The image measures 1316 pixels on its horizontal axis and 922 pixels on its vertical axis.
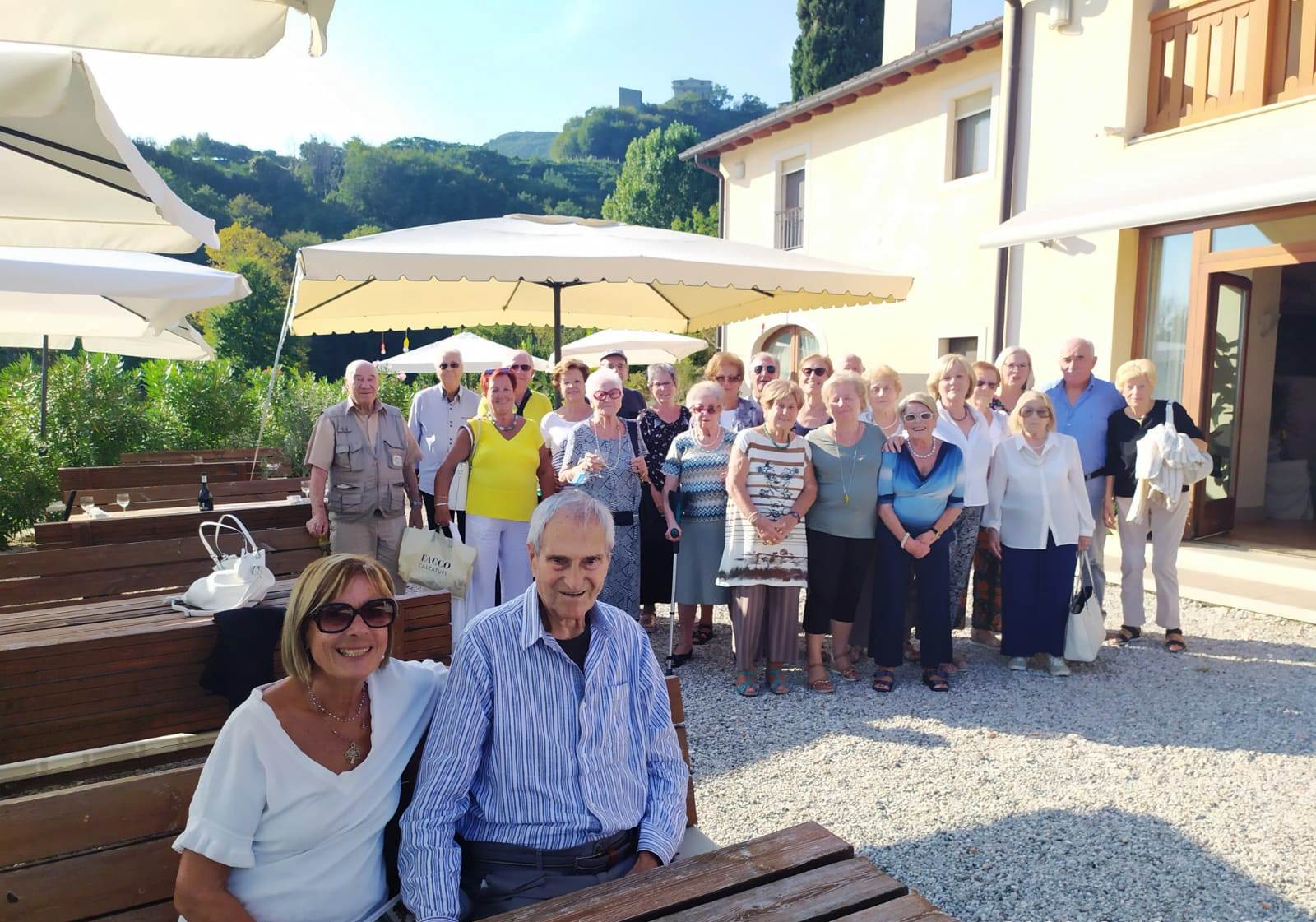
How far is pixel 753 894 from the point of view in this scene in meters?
1.74

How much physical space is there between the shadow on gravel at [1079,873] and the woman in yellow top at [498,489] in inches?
102

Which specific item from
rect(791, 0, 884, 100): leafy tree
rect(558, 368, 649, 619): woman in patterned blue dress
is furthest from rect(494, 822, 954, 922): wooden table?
rect(791, 0, 884, 100): leafy tree

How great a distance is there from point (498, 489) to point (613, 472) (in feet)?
2.24

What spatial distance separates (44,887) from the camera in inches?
68.0

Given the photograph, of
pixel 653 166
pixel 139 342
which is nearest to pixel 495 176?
pixel 653 166

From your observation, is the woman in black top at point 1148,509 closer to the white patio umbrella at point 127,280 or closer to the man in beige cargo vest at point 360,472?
the man in beige cargo vest at point 360,472

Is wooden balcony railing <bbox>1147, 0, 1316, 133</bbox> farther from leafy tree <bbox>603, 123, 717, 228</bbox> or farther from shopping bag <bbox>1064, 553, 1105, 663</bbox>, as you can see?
leafy tree <bbox>603, 123, 717, 228</bbox>

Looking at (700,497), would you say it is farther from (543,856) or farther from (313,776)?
(313,776)

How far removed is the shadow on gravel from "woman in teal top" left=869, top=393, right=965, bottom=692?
4.84 feet

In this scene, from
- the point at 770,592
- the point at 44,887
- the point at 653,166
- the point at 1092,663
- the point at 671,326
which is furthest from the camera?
the point at 653,166

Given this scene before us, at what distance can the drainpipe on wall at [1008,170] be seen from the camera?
413 inches

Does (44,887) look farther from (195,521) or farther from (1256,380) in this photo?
(1256,380)

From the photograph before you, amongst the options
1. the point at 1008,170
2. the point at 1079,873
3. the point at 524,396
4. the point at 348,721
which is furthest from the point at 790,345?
the point at 348,721

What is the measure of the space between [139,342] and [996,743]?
1230cm
